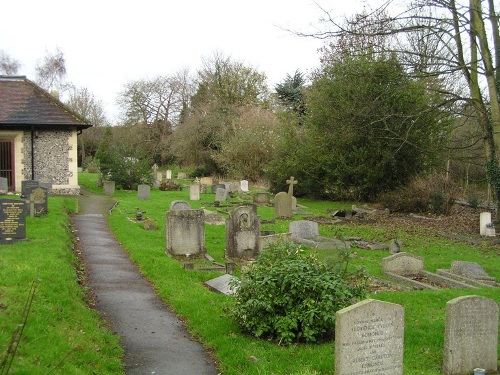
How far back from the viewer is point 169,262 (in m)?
12.6

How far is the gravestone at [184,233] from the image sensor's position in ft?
45.5

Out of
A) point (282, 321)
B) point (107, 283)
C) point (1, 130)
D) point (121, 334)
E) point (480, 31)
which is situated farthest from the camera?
point (1, 130)

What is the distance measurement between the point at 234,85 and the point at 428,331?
153ft

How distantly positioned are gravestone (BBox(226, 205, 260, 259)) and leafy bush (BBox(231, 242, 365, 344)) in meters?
6.02

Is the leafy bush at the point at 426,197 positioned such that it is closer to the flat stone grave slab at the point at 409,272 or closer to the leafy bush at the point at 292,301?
the flat stone grave slab at the point at 409,272

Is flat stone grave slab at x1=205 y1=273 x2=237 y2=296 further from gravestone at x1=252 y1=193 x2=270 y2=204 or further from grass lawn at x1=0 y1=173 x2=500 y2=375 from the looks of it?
gravestone at x1=252 y1=193 x2=270 y2=204

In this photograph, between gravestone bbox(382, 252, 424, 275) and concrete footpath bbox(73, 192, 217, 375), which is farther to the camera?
gravestone bbox(382, 252, 424, 275)

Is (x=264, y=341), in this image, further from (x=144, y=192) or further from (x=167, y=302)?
(x=144, y=192)

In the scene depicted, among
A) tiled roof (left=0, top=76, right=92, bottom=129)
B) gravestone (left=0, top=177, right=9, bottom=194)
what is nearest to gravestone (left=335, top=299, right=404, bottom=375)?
gravestone (left=0, top=177, right=9, bottom=194)

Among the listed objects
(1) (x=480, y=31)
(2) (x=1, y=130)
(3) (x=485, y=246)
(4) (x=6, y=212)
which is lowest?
(3) (x=485, y=246)

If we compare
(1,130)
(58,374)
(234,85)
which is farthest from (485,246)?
(234,85)

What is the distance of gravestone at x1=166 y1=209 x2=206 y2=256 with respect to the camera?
545 inches

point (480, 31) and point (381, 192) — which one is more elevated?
point (480, 31)

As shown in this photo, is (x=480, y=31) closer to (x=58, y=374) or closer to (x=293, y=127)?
(x=293, y=127)
